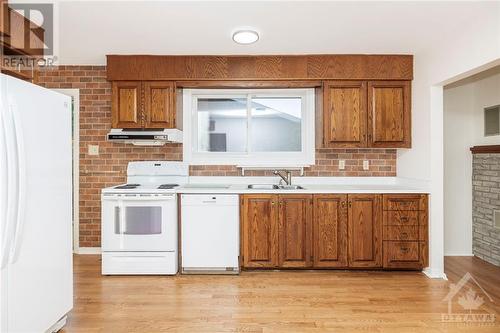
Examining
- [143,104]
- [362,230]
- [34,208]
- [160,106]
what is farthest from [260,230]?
[34,208]

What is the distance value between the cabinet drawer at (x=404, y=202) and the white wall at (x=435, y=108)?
116 millimetres

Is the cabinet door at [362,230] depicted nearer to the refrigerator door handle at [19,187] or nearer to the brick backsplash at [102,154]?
the brick backsplash at [102,154]

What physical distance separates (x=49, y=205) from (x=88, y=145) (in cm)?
209

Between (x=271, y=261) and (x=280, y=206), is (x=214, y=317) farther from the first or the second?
(x=280, y=206)

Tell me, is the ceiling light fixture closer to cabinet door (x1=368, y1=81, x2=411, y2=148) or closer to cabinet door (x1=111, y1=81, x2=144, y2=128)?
cabinet door (x1=111, y1=81, x2=144, y2=128)

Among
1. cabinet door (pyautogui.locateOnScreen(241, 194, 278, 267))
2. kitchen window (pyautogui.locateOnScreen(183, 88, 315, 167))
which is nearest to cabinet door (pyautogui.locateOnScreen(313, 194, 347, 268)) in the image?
cabinet door (pyautogui.locateOnScreen(241, 194, 278, 267))

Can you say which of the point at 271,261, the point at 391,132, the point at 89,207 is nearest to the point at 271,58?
the point at 391,132

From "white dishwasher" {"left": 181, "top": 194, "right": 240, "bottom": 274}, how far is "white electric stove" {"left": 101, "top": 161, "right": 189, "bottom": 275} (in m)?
0.18

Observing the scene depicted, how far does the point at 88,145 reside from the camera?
4.00 m

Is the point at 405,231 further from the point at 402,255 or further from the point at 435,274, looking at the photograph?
the point at 435,274

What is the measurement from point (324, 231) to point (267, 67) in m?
1.86

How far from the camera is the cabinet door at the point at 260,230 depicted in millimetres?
3449

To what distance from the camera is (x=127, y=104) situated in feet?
11.9

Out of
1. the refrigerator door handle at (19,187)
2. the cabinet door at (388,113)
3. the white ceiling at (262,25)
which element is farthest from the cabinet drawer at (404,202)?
the refrigerator door handle at (19,187)
